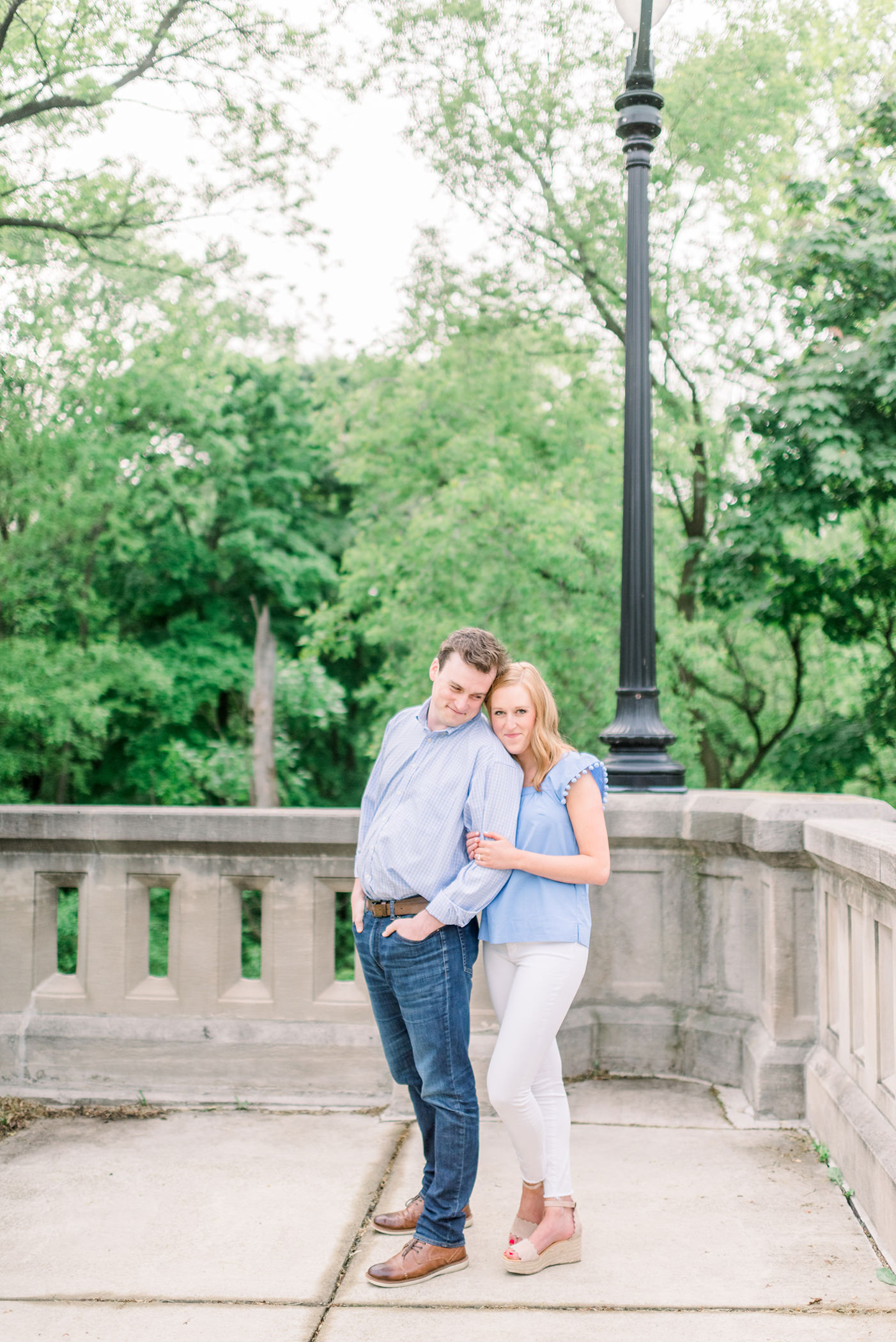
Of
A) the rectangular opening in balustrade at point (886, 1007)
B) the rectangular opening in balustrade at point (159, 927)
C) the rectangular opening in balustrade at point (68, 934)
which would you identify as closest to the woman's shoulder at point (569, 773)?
the rectangular opening in balustrade at point (886, 1007)

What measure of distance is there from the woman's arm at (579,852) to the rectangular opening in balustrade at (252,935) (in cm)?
1551

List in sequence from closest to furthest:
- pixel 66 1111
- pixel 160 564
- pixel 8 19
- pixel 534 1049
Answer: pixel 534 1049, pixel 66 1111, pixel 8 19, pixel 160 564

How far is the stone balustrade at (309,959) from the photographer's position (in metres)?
4.52

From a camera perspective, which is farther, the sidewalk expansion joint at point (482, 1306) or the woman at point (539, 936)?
the woman at point (539, 936)

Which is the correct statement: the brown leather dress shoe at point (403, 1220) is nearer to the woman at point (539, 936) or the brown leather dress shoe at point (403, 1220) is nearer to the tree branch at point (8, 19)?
the woman at point (539, 936)

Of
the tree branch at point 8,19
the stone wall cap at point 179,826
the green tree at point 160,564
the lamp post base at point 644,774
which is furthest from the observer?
the green tree at point 160,564

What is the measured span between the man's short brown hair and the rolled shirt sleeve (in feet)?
0.88

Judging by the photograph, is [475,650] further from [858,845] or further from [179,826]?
[179,826]

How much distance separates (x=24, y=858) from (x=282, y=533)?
20238mm

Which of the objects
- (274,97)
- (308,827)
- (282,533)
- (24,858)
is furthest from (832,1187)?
(282,533)

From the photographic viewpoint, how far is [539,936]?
10.1ft

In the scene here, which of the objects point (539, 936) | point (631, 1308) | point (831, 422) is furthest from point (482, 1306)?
point (831, 422)

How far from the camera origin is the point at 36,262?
11.6 metres

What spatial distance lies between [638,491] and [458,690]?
268 cm
